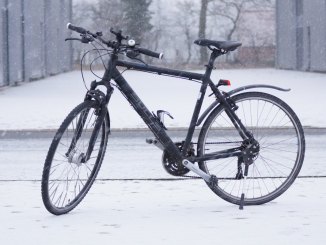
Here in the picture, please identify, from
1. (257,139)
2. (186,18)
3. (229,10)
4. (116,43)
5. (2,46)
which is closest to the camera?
(116,43)

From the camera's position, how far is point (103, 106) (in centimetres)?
562

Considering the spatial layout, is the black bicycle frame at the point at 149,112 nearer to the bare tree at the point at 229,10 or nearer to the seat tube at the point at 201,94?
the seat tube at the point at 201,94

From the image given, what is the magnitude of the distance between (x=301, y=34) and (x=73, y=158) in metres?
44.7

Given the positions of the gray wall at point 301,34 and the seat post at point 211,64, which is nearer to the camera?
the seat post at point 211,64

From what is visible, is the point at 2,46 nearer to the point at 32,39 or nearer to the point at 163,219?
the point at 32,39

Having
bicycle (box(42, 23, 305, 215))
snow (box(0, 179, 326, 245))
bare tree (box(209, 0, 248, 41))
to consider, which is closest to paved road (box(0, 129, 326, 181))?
snow (box(0, 179, 326, 245))

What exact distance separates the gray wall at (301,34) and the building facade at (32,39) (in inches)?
538

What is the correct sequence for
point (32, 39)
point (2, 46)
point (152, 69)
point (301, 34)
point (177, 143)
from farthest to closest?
point (301, 34) < point (32, 39) < point (2, 46) < point (177, 143) < point (152, 69)

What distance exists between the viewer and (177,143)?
5.86 m

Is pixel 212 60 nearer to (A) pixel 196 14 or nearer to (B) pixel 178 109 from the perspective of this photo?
(B) pixel 178 109

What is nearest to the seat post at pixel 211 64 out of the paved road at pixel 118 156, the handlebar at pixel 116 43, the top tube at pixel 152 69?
the top tube at pixel 152 69

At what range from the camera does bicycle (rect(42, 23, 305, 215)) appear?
5.56 metres

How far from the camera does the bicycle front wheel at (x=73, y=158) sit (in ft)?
17.8

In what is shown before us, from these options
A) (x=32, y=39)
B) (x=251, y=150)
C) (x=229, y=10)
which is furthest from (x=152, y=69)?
(x=229, y=10)
